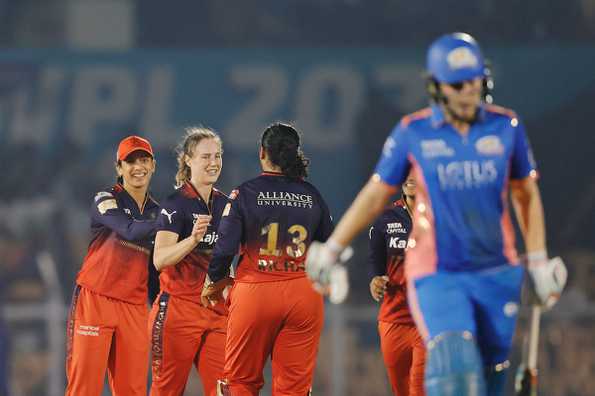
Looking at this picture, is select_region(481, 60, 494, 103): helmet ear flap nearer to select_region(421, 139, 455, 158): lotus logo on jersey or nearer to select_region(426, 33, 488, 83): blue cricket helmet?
select_region(426, 33, 488, 83): blue cricket helmet

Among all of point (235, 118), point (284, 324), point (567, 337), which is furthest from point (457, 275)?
point (235, 118)

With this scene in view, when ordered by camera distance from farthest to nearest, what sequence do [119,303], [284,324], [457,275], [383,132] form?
[383,132]
[119,303]
[284,324]
[457,275]

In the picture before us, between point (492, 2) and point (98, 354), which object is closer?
point (98, 354)

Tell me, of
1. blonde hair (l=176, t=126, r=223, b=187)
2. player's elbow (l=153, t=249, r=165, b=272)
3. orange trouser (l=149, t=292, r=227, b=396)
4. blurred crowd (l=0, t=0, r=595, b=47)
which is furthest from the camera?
blurred crowd (l=0, t=0, r=595, b=47)

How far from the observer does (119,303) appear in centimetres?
694

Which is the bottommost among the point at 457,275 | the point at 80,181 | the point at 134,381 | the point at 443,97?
the point at 134,381

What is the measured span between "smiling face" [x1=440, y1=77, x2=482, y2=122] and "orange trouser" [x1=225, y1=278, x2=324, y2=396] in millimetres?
2021

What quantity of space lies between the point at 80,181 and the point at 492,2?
5.50 m

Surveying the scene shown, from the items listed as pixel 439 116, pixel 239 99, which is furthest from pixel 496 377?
pixel 239 99

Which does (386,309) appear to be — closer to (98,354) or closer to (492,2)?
(98,354)

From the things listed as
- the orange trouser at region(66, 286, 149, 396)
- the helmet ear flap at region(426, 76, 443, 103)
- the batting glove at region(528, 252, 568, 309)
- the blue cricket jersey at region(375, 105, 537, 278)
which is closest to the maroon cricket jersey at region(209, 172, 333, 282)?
the orange trouser at region(66, 286, 149, 396)

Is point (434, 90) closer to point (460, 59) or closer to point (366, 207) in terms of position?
point (460, 59)

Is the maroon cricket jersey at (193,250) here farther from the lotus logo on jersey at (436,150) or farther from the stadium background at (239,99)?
the stadium background at (239,99)

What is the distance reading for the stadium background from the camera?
13516 mm
